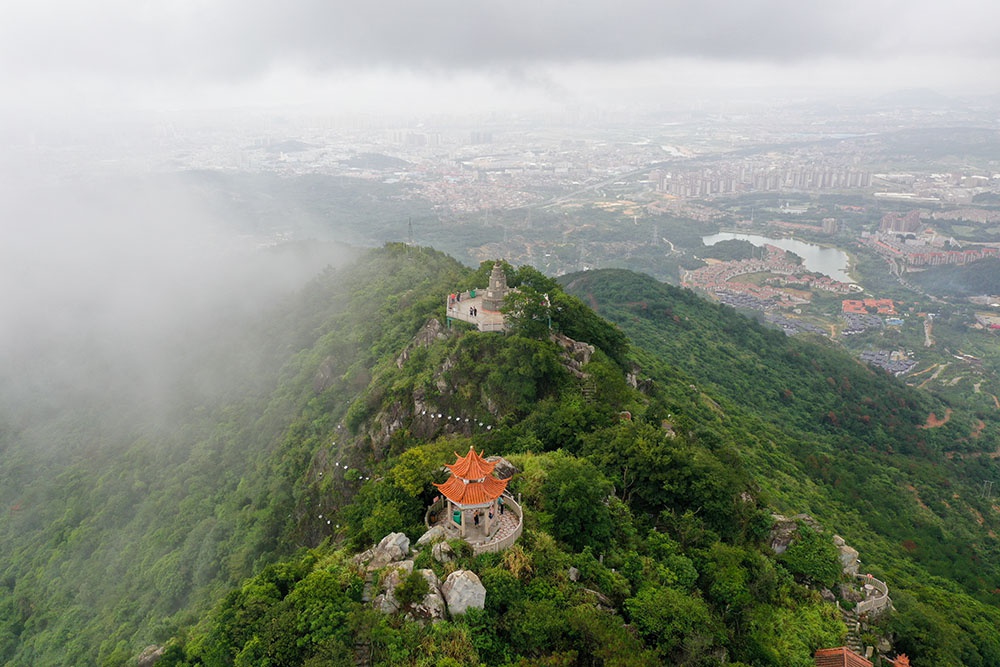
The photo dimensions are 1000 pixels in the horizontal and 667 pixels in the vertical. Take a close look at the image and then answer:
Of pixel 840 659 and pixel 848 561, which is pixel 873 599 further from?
pixel 840 659

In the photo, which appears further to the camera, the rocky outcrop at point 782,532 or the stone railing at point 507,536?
the rocky outcrop at point 782,532

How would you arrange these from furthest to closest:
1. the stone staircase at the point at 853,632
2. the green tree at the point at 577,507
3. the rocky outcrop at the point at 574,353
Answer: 1. the rocky outcrop at the point at 574,353
2. the stone staircase at the point at 853,632
3. the green tree at the point at 577,507

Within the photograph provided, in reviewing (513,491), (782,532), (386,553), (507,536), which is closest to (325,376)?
(513,491)

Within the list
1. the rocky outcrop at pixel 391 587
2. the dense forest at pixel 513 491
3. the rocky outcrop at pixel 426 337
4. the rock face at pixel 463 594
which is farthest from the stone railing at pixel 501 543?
the rocky outcrop at pixel 426 337

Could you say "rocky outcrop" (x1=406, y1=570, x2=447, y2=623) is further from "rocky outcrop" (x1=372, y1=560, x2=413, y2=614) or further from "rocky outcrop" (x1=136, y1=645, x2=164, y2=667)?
"rocky outcrop" (x1=136, y1=645, x2=164, y2=667)

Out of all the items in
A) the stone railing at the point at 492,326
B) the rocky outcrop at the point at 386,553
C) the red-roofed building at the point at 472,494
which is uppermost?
the red-roofed building at the point at 472,494

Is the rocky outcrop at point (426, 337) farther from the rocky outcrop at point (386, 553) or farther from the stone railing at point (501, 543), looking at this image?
the stone railing at point (501, 543)

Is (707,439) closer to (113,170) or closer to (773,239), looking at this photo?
(773,239)
